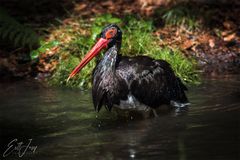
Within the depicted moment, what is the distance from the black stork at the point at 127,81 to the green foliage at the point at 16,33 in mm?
3462

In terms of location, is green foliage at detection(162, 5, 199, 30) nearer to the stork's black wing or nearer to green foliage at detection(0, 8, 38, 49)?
green foliage at detection(0, 8, 38, 49)

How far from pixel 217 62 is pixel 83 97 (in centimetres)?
282

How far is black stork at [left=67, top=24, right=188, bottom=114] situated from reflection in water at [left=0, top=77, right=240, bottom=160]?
23 cm

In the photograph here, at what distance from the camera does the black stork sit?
7.81 metres

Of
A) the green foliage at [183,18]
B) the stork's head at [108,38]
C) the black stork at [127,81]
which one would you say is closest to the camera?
the black stork at [127,81]

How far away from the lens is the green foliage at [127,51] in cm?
1012

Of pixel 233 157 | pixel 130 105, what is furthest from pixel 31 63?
pixel 233 157

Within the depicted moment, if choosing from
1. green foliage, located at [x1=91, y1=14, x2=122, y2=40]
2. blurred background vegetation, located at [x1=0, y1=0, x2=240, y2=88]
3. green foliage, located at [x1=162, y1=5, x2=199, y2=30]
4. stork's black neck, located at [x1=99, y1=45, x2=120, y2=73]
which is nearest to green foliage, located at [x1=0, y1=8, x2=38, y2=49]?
blurred background vegetation, located at [x1=0, y1=0, x2=240, y2=88]

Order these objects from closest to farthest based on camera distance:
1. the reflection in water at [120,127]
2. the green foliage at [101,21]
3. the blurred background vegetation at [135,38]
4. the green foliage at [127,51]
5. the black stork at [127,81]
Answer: the reflection in water at [120,127], the black stork at [127,81], the green foliage at [127,51], the blurred background vegetation at [135,38], the green foliage at [101,21]

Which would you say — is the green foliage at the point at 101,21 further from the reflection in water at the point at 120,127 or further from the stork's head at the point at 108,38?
the stork's head at the point at 108,38

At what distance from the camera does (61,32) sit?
1206 centimetres

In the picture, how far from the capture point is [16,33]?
11812 millimetres

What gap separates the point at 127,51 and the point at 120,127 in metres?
3.28

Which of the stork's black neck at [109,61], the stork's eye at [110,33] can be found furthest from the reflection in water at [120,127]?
the stork's eye at [110,33]
